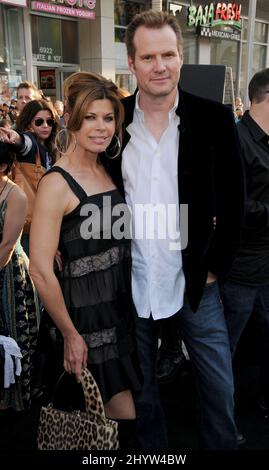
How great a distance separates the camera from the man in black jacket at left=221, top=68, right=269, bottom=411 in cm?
225

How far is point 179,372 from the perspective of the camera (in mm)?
3234

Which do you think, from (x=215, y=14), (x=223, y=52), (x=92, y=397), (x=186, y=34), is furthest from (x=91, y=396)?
(x=223, y=52)

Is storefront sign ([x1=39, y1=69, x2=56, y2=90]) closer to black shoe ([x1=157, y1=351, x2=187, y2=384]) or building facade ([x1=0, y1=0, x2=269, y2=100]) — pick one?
building facade ([x1=0, y1=0, x2=269, y2=100])

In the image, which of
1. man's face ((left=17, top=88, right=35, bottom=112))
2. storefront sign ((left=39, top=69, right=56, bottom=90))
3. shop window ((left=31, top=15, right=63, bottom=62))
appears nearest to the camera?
man's face ((left=17, top=88, right=35, bottom=112))

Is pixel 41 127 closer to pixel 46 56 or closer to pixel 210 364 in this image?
pixel 210 364

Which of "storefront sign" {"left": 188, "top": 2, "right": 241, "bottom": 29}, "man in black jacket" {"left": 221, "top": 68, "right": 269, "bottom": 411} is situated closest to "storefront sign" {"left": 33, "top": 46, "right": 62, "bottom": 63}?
"storefront sign" {"left": 188, "top": 2, "right": 241, "bottom": 29}

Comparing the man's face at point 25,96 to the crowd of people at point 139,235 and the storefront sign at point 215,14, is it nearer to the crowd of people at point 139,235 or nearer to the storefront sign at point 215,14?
the crowd of people at point 139,235

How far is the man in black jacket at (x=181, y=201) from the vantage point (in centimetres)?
183

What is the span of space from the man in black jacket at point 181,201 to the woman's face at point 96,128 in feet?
0.52

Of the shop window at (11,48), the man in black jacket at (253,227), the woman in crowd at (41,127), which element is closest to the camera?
the man in black jacket at (253,227)

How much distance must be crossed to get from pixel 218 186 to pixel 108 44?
12.8 m

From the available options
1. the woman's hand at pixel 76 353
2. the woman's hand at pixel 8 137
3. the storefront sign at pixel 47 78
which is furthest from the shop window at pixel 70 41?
the woman's hand at pixel 76 353
